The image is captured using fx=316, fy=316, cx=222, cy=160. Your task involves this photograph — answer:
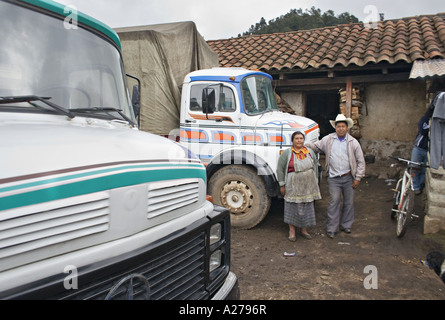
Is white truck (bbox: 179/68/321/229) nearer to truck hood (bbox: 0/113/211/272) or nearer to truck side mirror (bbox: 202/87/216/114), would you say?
truck side mirror (bbox: 202/87/216/114)

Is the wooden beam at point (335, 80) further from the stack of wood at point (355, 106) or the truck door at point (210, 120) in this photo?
the truck door at point (210, 120)

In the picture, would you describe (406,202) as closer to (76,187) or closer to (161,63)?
(161,63)

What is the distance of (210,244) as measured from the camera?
214 cm

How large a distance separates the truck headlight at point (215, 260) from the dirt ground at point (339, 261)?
4.85 ft

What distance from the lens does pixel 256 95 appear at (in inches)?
225

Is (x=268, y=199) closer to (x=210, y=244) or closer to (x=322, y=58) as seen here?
(x=210, y=244)

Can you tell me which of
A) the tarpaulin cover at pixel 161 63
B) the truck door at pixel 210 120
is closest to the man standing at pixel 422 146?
the truck door at pixel 210 120

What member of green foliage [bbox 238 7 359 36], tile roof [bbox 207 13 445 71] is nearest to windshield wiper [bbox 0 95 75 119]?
tile roof [bbox 207 13 445 71]

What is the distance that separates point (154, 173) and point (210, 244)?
2.41 feet

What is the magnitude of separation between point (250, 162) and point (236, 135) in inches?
21.3

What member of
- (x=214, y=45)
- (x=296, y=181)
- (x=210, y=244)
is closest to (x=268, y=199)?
(x=296, y=181)

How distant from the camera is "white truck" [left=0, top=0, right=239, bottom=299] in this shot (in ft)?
3.96

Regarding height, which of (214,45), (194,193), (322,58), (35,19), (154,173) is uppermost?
(214,45)
